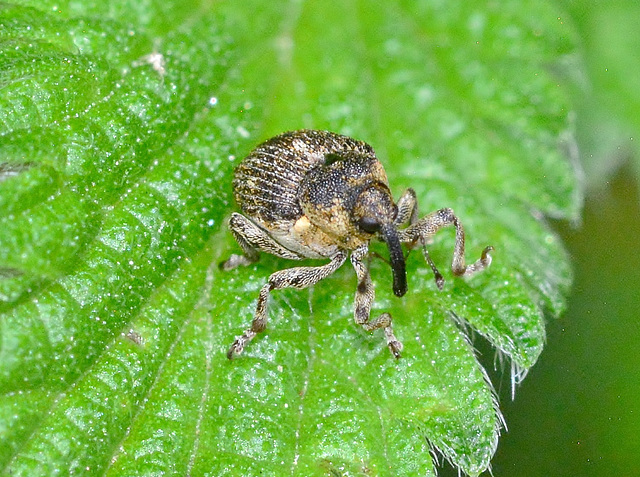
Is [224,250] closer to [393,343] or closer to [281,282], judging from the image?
[281,282]

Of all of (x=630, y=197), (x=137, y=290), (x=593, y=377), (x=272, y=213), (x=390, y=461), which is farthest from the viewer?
(x=630, y=197)

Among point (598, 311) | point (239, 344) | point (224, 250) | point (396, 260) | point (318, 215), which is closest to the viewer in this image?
point (239, 344)

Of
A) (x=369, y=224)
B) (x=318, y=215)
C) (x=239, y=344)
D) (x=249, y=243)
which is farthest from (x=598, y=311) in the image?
(x=239, y=344)

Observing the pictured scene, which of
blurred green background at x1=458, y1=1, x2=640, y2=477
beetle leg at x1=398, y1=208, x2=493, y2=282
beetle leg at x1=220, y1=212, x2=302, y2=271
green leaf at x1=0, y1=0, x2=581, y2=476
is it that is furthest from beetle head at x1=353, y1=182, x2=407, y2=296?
blurred green background at x1=458, y1=1, x2=640, y2=477

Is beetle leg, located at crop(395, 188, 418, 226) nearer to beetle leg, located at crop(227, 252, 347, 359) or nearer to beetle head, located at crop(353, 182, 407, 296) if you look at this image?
beetle head, located at crop(353, 182, 407, 296)

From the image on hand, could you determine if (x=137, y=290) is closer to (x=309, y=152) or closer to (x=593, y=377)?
(x=309, y=152)

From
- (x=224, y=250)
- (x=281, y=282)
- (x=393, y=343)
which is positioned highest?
(x=224, y=250)

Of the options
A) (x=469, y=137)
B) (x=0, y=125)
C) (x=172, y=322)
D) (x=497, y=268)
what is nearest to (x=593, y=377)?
(x=497, y=268)

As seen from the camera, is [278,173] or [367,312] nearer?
[367,312]
